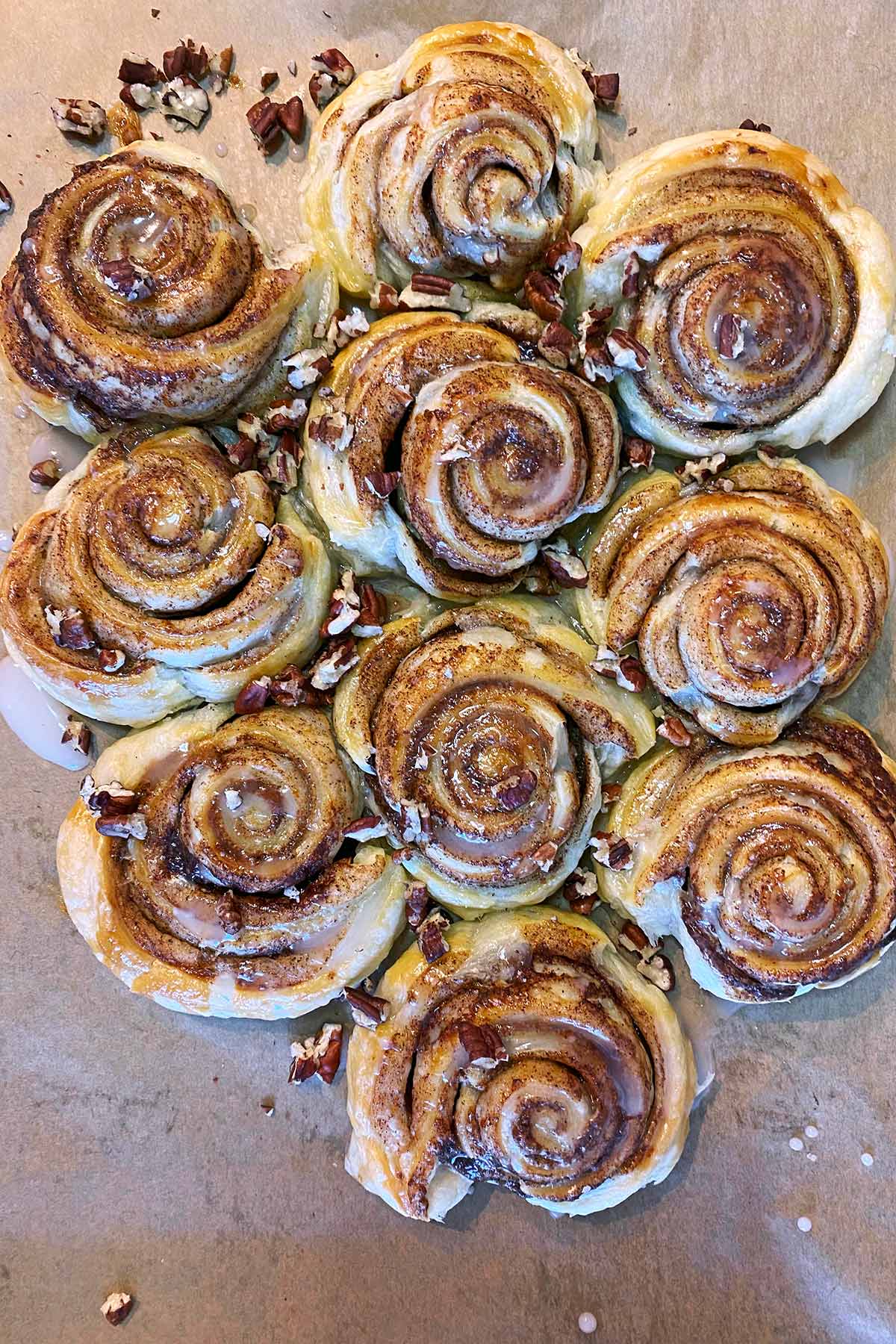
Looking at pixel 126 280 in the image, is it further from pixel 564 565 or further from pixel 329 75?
pixel 564 565

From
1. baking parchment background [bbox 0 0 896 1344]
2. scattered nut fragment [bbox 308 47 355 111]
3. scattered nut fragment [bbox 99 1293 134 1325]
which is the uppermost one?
scattered nut fragment [bbox 308 47 355 111]

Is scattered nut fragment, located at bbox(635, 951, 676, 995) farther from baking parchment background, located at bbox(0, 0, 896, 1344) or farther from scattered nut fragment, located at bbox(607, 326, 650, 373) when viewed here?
scattered nut fragment, located at bbox(607, 326, 650, 373)

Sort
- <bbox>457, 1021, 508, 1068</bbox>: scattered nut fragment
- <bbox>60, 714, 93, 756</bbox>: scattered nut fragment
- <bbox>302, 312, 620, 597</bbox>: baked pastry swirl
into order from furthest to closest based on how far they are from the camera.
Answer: <bbox>60, 714, 93, 756</bbox>: scattered nut fragment, <bbox>457, 1021, 508, 1068</bbox>: scattered nut fragment, <bbox>302, 312, 620, 597</bbox>: baked pastry swirl

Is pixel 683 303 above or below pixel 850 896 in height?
above

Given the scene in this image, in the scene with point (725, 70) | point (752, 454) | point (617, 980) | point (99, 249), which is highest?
point (725, 70)

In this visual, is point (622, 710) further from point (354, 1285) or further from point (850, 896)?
point (354, 1285)

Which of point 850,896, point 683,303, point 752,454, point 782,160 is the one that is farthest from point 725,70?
point 850,896

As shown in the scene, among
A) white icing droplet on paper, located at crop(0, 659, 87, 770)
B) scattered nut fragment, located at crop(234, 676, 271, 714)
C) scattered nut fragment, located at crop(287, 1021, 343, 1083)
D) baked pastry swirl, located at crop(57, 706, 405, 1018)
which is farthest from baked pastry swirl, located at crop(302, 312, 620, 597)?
scattered nut fragment, located at crop(287, 1021, 343, 1083)
